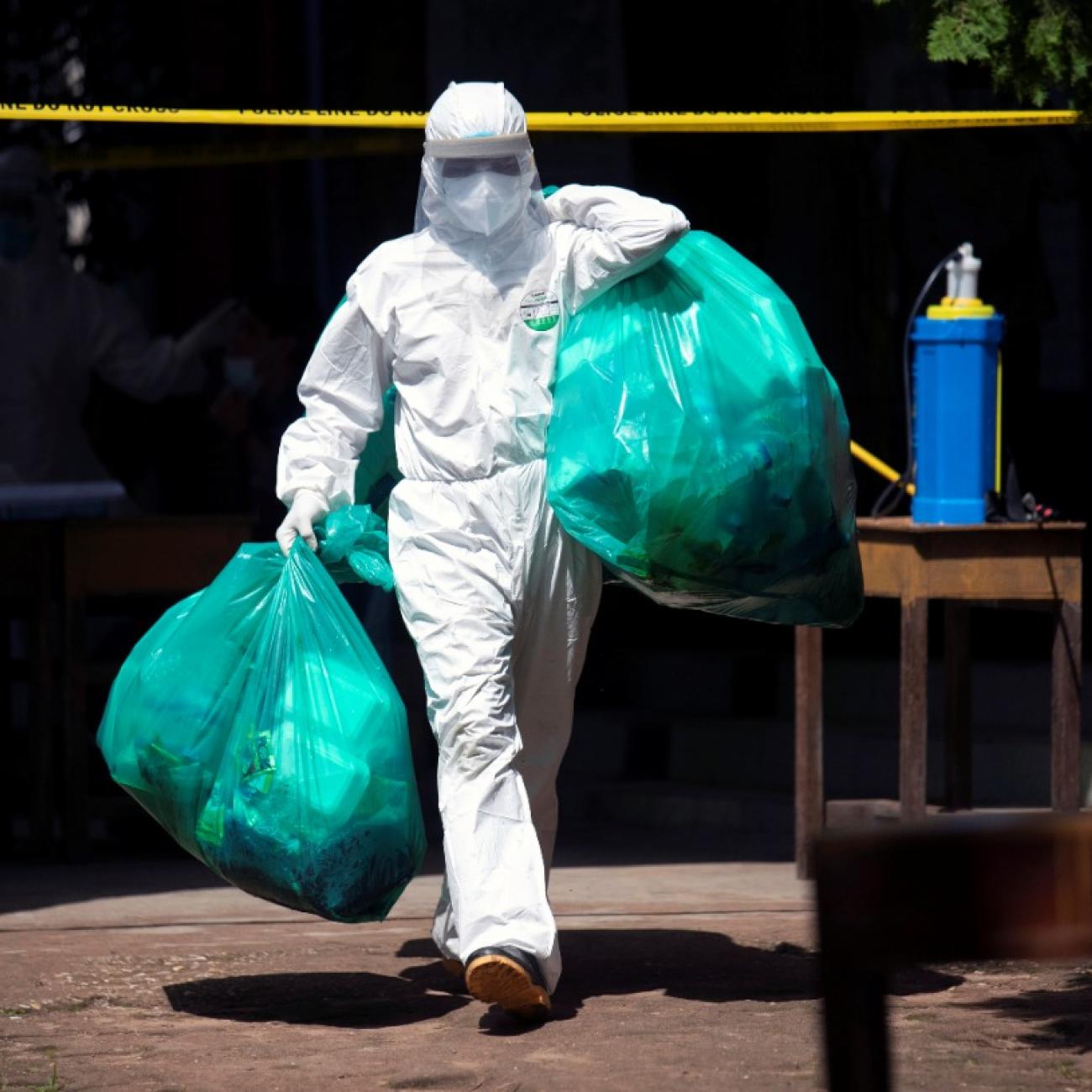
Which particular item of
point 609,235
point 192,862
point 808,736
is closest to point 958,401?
point 808,736

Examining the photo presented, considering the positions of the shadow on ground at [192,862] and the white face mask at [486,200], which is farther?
the shadow on ground at [192,862]

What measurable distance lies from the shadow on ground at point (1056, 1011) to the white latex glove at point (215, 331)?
3844 millimetres

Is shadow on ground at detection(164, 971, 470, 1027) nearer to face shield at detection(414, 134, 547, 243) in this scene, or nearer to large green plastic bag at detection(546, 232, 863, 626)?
large green plastic bag at detection(546, 232, 863, 626)

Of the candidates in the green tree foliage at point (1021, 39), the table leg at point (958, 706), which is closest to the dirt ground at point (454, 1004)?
the table leg at point (958, 706)

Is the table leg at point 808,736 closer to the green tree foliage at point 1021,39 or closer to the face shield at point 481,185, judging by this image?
the face shield at point 481,185

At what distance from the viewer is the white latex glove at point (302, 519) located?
4730 mm

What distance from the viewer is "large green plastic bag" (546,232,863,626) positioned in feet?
14.9

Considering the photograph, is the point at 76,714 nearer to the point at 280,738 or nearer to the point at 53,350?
the point at 53,350

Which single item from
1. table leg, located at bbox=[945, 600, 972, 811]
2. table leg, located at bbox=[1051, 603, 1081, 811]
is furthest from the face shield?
table leg, located at bbox=[945, 600, 972, 811]

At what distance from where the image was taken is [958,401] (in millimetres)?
5883

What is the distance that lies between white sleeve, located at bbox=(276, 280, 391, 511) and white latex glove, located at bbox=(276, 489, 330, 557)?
20mm

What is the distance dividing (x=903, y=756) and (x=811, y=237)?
2662mm

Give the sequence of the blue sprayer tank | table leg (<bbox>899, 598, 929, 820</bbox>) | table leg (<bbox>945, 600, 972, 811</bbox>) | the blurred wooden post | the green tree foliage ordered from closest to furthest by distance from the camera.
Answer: the blurred wooden post < the green tree foliage < the blue sprayer tank < table leg (<bbox>899, 598, 929, 820</bbox>) < table leg (<bbox>945, 600, 972, 811</bbox>)

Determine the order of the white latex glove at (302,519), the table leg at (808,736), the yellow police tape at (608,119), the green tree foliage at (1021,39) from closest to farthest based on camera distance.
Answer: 1. the green tree foliage at (1021,39)
2. the white latex glove at (302,519)
3. the yellow police tape at (608,119)
4. the table leg at (808,736)
